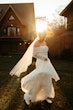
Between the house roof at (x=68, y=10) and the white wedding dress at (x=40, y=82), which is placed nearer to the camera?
the white wedding dress at (x=40, y=82)

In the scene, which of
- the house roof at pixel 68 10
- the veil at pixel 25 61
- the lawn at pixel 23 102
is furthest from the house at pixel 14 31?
the veil at pixel 25 61

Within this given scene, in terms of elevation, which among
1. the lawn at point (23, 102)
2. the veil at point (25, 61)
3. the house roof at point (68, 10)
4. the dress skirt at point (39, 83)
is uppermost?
the house roof at point (68, 10)

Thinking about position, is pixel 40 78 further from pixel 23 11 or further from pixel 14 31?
pixel 23 11

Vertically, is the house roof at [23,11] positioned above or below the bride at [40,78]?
above

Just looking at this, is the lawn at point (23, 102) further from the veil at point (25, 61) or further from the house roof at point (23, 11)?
the house roof at point (23, 11)

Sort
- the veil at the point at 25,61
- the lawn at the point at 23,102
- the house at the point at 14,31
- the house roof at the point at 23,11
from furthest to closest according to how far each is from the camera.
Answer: the house roof at the point at 23,11 < the house at the point at 14,31 < the veil at the point at 25,61 < the lawn at the point at 23,102

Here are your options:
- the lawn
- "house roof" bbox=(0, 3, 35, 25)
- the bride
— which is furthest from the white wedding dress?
"house roof" bbox=(0, 3, 35, 25)

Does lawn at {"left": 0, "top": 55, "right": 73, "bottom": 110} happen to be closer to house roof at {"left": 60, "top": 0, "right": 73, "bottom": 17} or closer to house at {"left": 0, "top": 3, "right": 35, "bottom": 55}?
house roof at {"left": 60, "top": 0, "right": 73, "bottom": 17}

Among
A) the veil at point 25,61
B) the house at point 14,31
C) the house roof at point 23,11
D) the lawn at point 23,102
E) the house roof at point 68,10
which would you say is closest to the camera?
the lawn at point 23,102

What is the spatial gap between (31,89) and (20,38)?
128 feet

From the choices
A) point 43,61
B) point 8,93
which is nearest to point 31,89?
point 43,61

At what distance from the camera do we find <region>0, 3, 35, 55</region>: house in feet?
154

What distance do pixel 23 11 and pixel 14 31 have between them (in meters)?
4.50

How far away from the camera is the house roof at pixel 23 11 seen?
4828 cm
